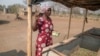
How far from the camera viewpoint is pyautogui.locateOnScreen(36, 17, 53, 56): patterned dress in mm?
3592

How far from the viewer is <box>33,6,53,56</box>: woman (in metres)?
3.52

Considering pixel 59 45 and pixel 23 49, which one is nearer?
pixel 59 45

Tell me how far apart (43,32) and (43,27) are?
0.11 meters

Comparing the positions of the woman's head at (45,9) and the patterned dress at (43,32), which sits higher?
the woman's head at (45,9)

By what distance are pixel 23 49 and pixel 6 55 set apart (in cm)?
112

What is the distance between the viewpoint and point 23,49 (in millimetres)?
7469

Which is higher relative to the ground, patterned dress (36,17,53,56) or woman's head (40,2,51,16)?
woman's head (40,2,51,16)

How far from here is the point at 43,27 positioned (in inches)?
142

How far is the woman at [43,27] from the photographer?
3.52 m

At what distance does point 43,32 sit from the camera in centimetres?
365

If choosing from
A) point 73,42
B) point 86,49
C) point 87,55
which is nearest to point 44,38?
point 73,42

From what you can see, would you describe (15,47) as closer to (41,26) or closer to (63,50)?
(63,50)

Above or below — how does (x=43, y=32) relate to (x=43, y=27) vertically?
below

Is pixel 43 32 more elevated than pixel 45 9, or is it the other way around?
pixel 45 9
